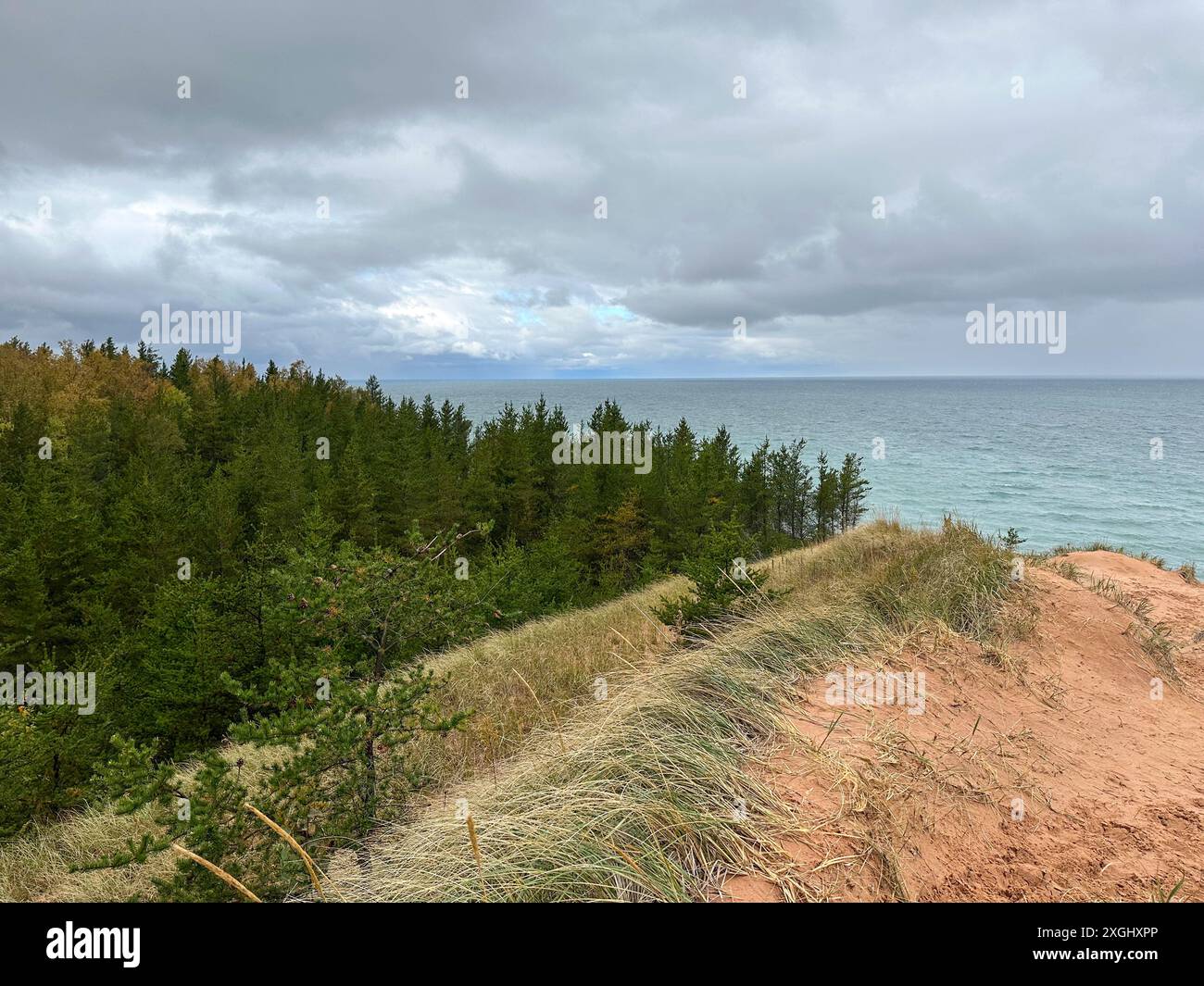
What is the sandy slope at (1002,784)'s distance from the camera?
12.2ft

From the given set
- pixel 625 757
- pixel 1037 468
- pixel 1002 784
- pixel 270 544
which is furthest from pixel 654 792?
pixel 1037 468

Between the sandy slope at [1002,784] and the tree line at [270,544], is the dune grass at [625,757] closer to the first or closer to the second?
the sandy slope at [1002,784]

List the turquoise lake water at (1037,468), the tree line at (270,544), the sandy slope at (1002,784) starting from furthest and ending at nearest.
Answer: the turquoise lake water at (1037,468)
the tree line at (270,544)
the sandy slope at (1002,784)

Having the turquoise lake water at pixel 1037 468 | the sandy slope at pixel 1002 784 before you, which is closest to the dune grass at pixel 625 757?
the sandy slope at pixel 1002 784

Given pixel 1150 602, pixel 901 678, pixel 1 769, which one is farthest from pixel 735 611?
pixel 1 769

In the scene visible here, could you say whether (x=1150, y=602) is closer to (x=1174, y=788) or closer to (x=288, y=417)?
(x=1174, y=788)

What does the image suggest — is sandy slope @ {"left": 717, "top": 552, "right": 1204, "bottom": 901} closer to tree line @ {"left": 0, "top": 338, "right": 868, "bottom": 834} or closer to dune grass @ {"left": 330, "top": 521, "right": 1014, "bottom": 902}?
dune grass @ {"left": 330, "top": 521, "right": 1014, "bottom": 902}

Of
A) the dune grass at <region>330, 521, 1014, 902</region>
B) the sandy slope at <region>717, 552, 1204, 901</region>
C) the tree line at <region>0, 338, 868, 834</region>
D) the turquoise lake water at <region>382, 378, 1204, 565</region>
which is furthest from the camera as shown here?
the turquoise lake water at <region>382, 378, 1204, 565</region>

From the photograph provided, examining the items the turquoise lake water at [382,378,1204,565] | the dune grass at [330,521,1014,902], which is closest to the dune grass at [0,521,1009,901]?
the dune grass at [330,521,1014,902]

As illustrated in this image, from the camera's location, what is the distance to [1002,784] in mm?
4656

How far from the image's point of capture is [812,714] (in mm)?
5355

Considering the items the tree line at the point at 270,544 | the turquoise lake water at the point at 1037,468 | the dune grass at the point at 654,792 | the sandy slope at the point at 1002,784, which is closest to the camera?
the dune grass at the point at 654,792

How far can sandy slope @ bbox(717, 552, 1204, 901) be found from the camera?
3723 millimetres

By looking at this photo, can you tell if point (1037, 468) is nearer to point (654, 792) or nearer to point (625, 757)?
point (625, 757)
